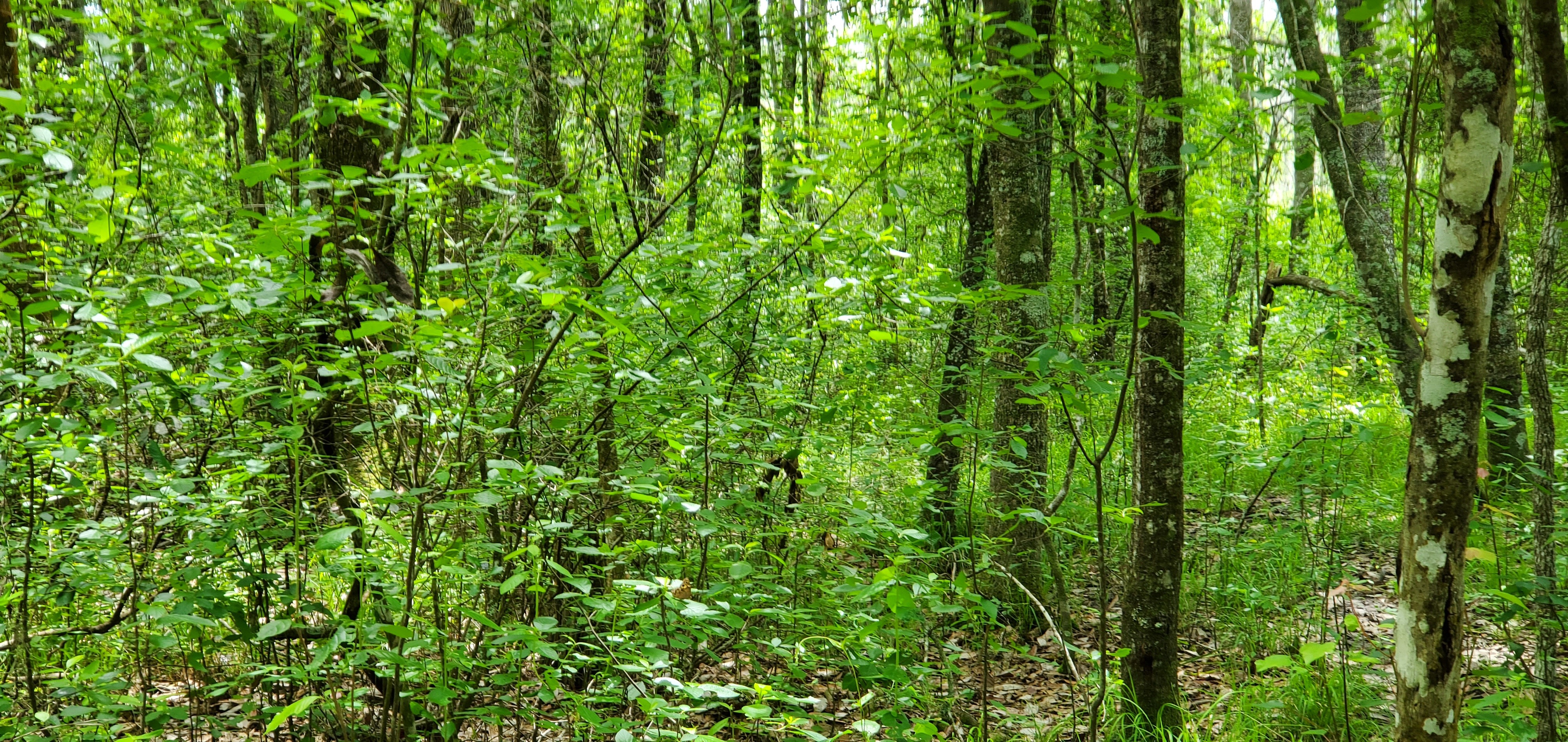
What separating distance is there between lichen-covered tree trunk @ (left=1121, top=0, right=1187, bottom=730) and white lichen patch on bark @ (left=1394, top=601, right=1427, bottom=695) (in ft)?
3.69

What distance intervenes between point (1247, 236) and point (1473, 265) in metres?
9.64

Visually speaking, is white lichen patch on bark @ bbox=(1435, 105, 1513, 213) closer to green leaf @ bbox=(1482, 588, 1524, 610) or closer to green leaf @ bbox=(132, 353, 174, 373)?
green leaf @ bbox=(1482, 588, 1524, 610)

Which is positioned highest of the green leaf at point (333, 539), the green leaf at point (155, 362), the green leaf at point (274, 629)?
→ the green leaf at point (155, 362)

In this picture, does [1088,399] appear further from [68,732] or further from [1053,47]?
[68,732]

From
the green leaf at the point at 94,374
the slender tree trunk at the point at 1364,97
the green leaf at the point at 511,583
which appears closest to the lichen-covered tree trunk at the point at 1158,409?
the slender tree trunk at the point at 1364,97

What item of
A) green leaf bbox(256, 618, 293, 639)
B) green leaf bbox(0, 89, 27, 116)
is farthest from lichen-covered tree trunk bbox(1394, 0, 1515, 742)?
green leaf bbox(0, 89, 27, 116)

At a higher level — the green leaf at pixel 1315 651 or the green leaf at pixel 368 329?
the green leaf at pixel 368 329

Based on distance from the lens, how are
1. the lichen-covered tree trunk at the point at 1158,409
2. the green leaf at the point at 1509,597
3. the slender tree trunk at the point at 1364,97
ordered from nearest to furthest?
the green leaf at the point at 1509,597 → the lichen-covered tree trunk at the point at 1158,409 → the slender tree trunk at the point at 1364,97

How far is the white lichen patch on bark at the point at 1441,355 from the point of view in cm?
238

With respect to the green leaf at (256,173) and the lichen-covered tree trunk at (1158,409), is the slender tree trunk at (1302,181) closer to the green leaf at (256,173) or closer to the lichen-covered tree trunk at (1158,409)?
the lichen-covered tree trunk at (1158,409)

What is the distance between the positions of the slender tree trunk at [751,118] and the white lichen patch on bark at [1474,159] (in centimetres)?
231

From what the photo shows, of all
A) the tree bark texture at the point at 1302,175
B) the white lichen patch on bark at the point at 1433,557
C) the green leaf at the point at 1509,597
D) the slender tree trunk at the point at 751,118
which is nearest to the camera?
the white lichen patch on bark at the point at 1433,557

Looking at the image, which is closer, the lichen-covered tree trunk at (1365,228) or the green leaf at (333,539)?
the green leaf at (333,539)

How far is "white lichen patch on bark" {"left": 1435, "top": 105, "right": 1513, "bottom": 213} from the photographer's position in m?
2.29
